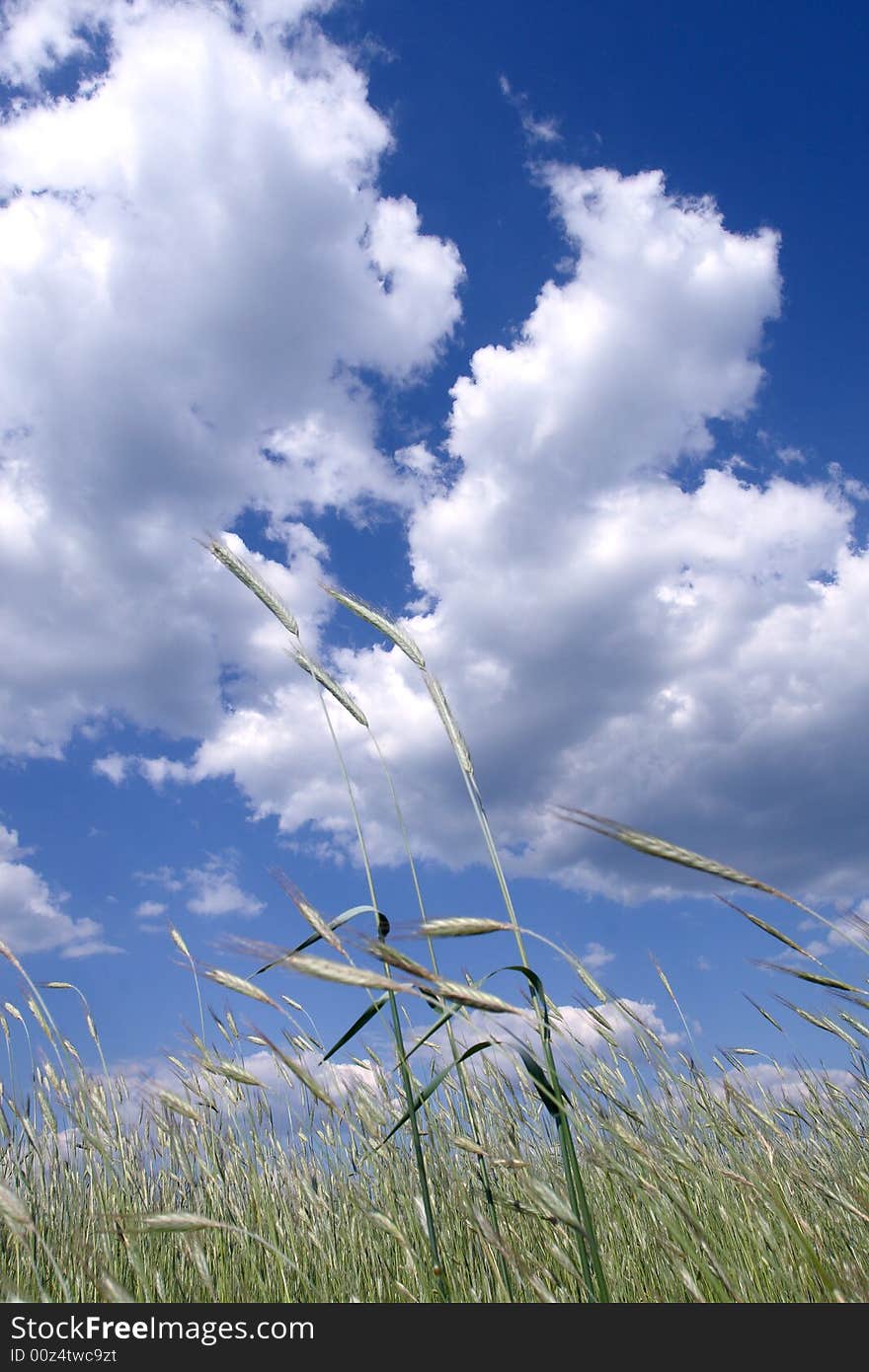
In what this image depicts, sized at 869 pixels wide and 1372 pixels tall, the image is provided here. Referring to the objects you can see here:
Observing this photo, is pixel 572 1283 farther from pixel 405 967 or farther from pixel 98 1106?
pixel 98 1106

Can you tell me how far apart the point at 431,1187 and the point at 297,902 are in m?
2.09

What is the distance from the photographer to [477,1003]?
1.26 metres

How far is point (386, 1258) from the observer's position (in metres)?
2.71
